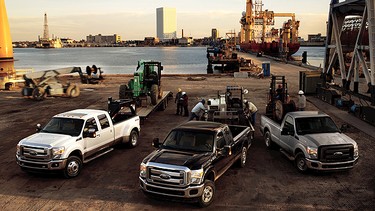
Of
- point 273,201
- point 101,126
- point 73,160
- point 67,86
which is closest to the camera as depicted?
point 273,201

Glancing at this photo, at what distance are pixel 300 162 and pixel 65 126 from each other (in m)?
7.68

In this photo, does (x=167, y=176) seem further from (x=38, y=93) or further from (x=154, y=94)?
(x=38, y=93)

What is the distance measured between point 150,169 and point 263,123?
7560 millimetres

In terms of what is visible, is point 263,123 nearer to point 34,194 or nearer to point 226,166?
point 226,166

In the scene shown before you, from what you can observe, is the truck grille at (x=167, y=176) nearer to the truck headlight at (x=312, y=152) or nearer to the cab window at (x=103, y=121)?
the cab window at (x=103, y=121)

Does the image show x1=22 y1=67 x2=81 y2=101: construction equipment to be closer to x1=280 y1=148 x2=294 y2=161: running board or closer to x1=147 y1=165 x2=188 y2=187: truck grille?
x1=280 y1=148 x2=294 y2=161: running board

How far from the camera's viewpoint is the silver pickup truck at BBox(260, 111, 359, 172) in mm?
10477

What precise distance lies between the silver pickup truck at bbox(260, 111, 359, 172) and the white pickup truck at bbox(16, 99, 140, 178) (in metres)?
6.02

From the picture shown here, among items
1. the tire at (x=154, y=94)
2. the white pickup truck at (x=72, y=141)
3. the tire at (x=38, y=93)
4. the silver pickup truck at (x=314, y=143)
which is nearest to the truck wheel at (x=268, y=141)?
the silver pickup truck at (x=314, y=143)

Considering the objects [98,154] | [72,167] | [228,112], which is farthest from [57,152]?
[228,112]

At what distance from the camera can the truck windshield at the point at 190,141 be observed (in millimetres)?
9344

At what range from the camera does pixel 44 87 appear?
27.1m

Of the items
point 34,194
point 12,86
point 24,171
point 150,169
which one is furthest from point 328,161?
point 12,86

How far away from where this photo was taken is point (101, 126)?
39.9 ft
